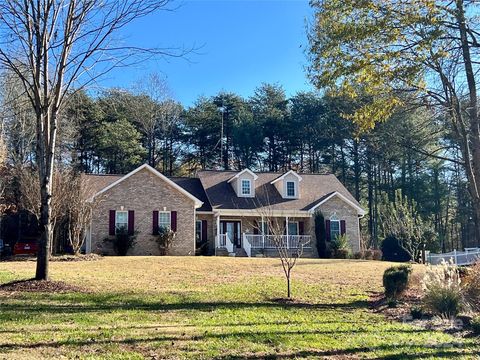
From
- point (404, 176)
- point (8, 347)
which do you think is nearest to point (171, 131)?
point (404, 176)

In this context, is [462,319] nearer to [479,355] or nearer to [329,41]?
[479,355]

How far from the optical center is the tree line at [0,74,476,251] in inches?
1526

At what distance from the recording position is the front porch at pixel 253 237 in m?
27.1

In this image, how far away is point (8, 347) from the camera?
6.08 m

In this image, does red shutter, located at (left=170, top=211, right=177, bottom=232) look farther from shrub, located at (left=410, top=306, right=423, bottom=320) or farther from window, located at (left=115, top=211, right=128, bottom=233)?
shrub, located at (left=410, top=306, right=423, bottom=320)

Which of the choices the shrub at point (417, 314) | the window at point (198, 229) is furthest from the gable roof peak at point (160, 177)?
the shrub at point (417, 314)

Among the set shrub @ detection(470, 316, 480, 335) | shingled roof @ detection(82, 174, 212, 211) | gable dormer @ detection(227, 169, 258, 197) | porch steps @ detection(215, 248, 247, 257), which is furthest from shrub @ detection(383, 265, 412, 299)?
gable dormer @ detection(227, 169, 258, 197)

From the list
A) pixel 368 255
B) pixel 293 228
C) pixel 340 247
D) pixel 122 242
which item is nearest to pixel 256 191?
pixel 293 228

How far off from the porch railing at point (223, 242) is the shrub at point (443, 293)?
18.1 meters

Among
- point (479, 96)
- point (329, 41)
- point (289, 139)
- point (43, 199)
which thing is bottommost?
point (43, 199)

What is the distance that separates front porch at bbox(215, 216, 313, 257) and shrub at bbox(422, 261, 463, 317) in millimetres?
16717

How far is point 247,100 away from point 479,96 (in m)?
34.7

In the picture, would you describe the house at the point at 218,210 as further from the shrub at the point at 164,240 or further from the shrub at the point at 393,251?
the shrub at the point at 393,251

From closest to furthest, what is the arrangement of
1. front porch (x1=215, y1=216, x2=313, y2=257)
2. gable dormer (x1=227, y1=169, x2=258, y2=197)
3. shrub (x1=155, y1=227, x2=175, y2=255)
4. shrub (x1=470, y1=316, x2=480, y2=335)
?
shrub (x1=470, y1=316, x2=480, y2=335)
shrub (x1=155, y1=227, x2=175, y2=255)
front porch (x1=215, y1=216, x2=313, y2=257)
gable dormer (x1=227, y1=169, x2=258, y2=197)
